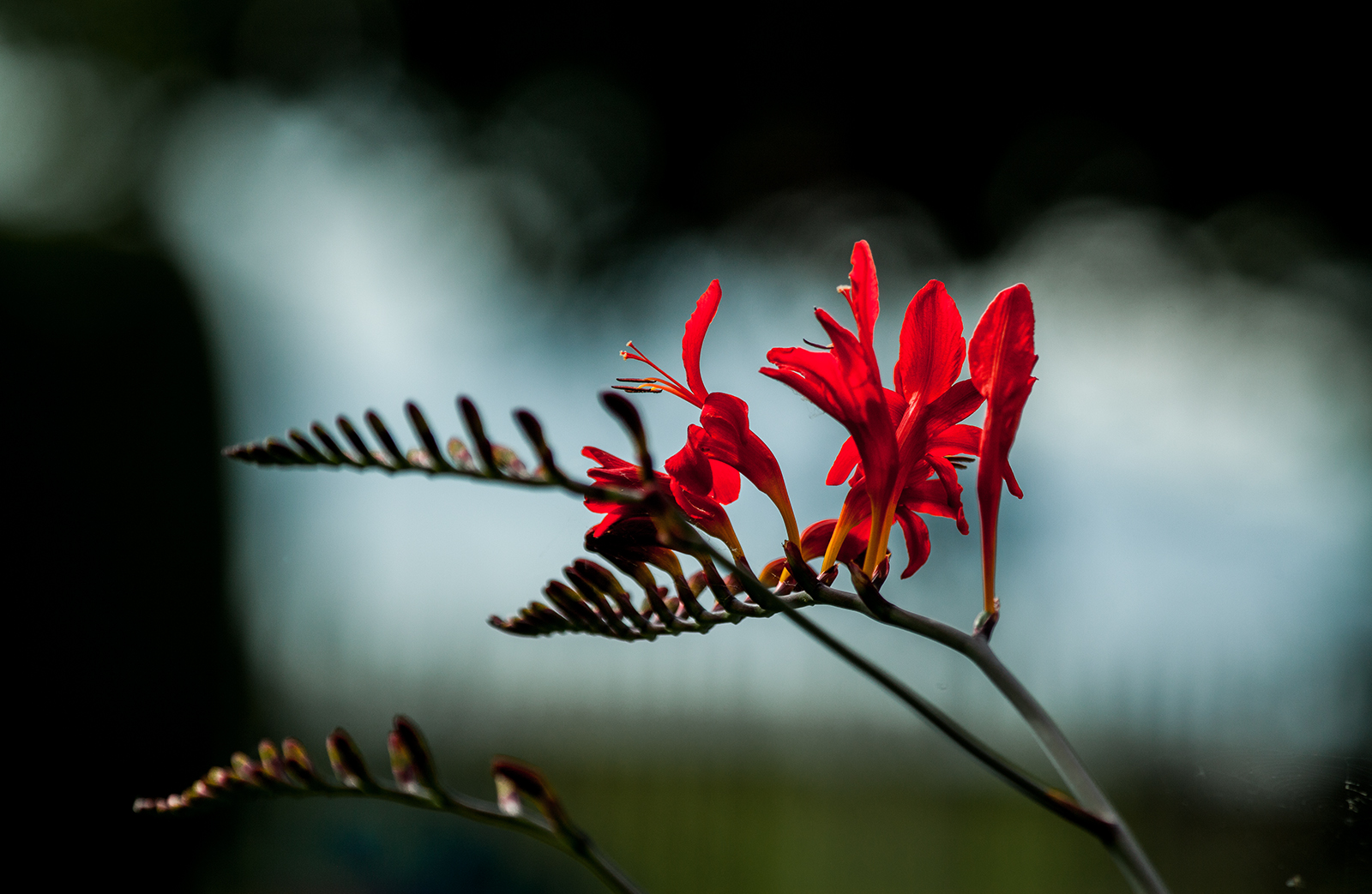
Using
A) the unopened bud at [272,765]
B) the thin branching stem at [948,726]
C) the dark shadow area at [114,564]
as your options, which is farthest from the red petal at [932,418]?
the dark shadow area at [114,564]

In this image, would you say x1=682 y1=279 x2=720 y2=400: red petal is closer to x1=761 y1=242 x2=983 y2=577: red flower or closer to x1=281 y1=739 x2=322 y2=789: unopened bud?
x1=761 y1=242 x2=983 y2=577: red flower

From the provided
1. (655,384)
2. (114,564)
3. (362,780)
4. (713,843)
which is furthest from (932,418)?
(114,564)

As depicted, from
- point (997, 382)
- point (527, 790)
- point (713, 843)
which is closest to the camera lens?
point (527, 790)

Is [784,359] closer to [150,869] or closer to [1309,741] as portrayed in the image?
[1309,741]

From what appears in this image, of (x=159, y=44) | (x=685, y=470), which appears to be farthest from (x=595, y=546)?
(x=159, y=44)

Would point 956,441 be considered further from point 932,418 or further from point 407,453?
point 407,453

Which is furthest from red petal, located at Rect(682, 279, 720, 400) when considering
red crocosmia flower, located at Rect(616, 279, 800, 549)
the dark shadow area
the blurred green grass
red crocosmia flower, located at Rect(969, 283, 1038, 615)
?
the dark shadow area
